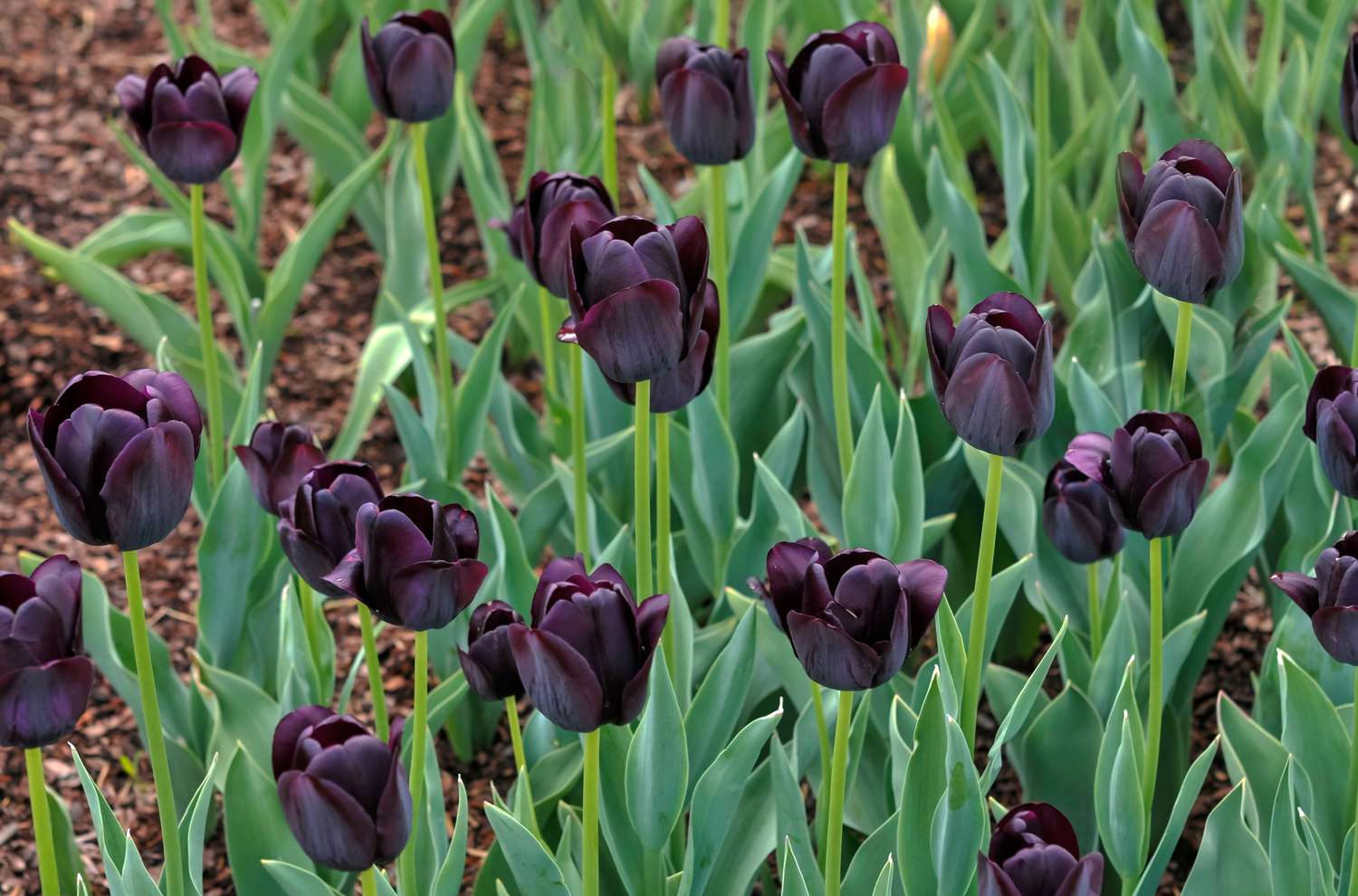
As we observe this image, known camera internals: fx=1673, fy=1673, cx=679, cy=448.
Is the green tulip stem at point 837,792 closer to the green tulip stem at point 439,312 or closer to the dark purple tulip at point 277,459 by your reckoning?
the dark purple tulip at point 277,459

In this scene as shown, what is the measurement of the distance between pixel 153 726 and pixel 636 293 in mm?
494

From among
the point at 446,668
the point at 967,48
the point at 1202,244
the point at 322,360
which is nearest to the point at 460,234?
the point at 322,360

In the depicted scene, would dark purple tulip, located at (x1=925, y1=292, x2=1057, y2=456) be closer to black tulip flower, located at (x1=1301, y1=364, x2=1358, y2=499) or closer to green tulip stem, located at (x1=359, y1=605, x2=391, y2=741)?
black tulip flower, located at (x1=1301, y1=364, x2=1358, y2=499)

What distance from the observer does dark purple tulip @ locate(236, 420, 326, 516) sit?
1.39 m

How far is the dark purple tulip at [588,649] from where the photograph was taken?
1040mm

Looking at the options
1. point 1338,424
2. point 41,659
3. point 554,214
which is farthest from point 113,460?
point 1338,424

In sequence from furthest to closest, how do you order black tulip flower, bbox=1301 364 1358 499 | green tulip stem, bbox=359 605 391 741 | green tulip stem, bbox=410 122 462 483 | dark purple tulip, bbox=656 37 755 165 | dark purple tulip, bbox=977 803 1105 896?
green tulip stem, bbox=410 122 462 483
dark purple tulip, bbox=656 37 755 165
green tulip stem, bbox=359 605 391 741
black tulip flower, bbox=1301 364 1358 499
dark purple tulip, bbox=977 803 1105 896

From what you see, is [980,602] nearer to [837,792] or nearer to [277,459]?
[837,792]

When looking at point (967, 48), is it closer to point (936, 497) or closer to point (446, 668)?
point (936, 497)

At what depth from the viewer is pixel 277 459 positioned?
4.70 ft

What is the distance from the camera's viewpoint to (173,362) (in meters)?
2.19

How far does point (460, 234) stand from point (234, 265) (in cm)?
58

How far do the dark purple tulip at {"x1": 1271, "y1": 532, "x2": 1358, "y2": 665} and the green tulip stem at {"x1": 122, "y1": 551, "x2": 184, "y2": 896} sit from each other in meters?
0.79

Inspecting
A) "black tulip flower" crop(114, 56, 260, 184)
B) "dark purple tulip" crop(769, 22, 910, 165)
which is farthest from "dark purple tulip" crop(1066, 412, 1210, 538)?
"black tulip flower" crop(114, 56, 260, 184)
